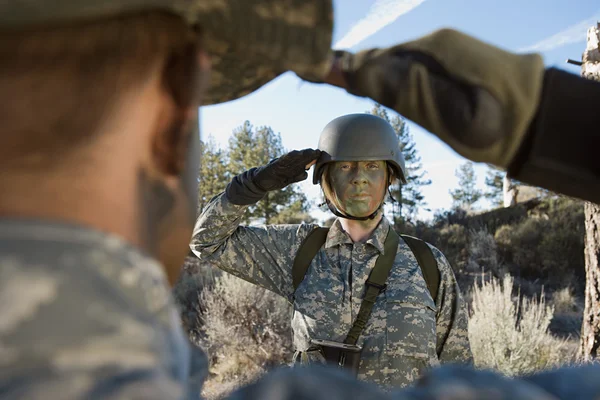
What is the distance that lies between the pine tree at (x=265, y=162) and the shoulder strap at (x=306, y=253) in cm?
2300

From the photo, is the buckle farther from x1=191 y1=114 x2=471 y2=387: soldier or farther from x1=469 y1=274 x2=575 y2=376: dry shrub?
x1=469 y1=274 x2=575 y2=376: dry shrub

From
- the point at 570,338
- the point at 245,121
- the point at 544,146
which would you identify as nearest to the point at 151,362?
the point at 544,146

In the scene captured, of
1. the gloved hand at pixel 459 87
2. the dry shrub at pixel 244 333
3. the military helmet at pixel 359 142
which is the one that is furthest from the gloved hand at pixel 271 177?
the dry shrub at pixel 244 333

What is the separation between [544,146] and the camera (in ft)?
2.90

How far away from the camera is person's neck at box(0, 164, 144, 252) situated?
0.55 m

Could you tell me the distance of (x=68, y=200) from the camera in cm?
56

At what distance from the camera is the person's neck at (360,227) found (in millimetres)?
3514

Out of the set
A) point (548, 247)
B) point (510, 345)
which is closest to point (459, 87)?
point (510, 345)

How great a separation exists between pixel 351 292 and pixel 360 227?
22.1 inches

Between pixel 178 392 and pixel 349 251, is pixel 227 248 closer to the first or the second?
pixel 349 251

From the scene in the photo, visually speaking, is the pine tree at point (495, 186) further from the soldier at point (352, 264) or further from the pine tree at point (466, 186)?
the soldier at point (352, 264)

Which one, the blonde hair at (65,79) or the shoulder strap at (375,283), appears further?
the shoulder strap at (375,283)

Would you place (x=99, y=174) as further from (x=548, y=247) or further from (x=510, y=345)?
(x=548, y=247)

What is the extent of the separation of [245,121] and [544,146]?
3054 centimetres
